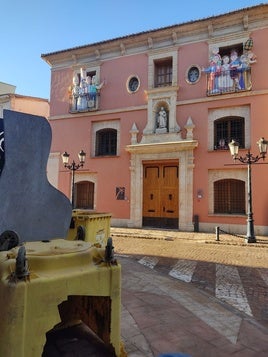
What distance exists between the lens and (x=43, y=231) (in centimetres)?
296

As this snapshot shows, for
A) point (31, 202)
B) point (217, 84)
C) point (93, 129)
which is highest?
point (217, 84)

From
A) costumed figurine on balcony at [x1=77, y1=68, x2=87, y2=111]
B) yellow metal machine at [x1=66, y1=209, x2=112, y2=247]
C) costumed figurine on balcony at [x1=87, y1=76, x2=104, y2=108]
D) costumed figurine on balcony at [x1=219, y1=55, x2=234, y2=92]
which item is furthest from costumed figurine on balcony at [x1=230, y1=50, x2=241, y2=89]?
yellow metal machine at [x1=66, y1=209, x2=112, y2=247]

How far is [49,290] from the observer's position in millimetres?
1630

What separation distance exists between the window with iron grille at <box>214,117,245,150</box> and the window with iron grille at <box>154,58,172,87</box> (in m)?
4.00

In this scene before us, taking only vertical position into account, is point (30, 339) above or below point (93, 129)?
below

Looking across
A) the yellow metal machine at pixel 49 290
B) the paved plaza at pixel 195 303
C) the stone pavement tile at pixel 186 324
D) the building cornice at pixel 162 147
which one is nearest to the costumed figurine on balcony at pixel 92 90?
the building cornice at pixel 162 147

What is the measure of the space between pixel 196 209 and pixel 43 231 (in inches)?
524

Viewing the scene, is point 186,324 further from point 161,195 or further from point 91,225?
point 161,195

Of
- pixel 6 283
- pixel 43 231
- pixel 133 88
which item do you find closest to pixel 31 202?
pixel 43 231

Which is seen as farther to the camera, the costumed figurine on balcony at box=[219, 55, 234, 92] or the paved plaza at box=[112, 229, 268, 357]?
the costumed figurine on balcony at box=[219, 55, 234, 92]

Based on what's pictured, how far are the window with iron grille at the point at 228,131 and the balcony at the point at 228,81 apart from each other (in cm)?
151

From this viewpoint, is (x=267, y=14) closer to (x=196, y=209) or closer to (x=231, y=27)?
(x=231, y=27)

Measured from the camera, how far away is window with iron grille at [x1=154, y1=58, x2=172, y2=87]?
17312mm

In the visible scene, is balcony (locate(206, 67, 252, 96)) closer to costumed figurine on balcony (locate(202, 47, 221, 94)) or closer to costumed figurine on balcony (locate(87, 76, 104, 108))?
costumed figurine on balcony (locate(202, 47, 221, 94))
